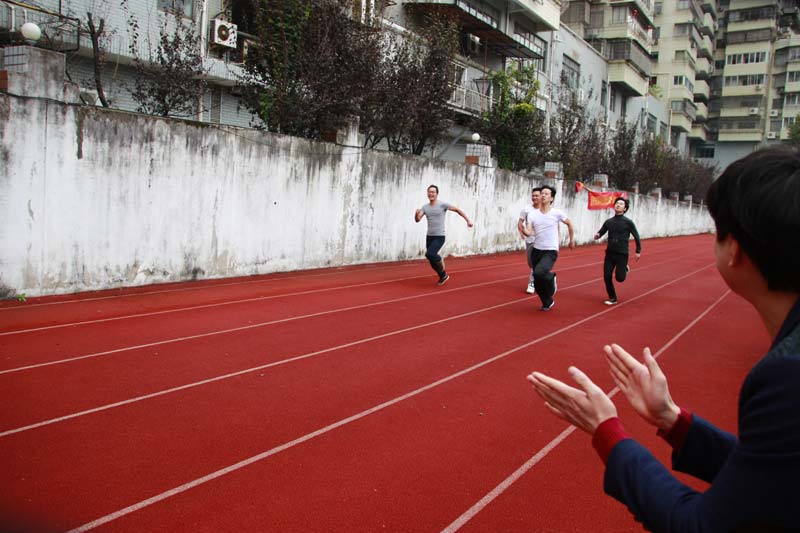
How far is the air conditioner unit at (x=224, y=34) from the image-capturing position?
1705 cm

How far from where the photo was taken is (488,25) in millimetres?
28031

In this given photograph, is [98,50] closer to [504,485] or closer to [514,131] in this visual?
[504,485]

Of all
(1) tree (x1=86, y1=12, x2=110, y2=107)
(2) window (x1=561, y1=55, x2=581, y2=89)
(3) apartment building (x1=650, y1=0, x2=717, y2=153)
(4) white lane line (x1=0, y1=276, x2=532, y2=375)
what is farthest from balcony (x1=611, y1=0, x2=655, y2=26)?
(4) white lane line (x1=0, y1=276, x2=532, y2=375)

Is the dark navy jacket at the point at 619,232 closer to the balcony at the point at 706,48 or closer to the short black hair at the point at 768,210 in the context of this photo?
the short black hair at the point at 768,210

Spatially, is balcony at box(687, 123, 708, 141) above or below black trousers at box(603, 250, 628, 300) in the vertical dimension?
above

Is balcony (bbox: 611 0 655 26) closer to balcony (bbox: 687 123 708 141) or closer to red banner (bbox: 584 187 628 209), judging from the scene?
balcony (bbox: 687 123 708 141)

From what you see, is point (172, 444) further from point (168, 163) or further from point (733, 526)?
point (168, 163)

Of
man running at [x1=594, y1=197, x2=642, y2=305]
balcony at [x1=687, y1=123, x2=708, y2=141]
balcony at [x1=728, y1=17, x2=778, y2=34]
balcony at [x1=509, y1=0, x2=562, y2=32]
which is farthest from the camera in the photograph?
balcony at [x1=687, y1=123, x2=708, y2=141]

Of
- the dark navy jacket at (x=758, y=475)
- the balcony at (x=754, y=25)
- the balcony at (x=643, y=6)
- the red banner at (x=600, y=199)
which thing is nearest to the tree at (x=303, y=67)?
the dark navy jacket at (x=758, y=475)

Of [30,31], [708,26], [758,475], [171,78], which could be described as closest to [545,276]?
[171,78]

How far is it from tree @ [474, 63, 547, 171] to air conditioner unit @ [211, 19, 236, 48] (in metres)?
10.2

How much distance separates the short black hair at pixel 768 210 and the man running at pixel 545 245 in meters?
8.56

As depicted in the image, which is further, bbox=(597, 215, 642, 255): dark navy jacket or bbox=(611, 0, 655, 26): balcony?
bbox=(611, 0, 655, 26): balcony

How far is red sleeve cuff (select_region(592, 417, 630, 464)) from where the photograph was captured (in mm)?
1703
